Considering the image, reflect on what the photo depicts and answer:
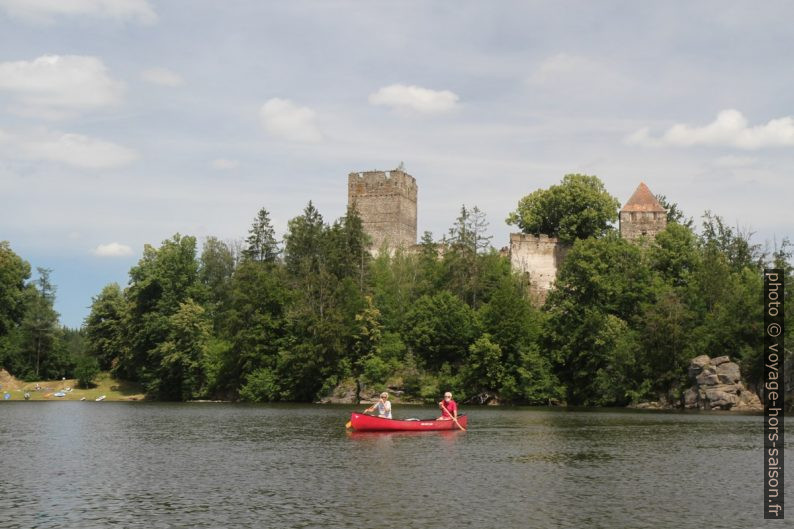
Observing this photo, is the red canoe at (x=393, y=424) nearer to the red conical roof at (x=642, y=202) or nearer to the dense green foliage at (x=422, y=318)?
the dense green foliage at (x=422, y=318)

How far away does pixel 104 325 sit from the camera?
86188 mm

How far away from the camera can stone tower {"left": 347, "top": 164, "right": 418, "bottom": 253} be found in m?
88.6

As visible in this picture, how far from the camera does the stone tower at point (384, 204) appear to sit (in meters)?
88.6

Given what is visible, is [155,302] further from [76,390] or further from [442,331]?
[442,331]

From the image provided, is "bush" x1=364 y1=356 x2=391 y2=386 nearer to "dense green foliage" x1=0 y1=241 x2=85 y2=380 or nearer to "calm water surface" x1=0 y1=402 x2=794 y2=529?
"calm water surface" x1=0 y1=402 x2=794 y2=529

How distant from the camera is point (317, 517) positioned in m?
17.2

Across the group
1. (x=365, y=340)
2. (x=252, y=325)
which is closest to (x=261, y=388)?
(x=252, y=325)

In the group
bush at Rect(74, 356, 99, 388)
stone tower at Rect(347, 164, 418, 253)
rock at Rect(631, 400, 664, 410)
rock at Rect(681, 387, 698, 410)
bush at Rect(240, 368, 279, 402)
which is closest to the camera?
rock at Rect(681, 387, 698, 410)

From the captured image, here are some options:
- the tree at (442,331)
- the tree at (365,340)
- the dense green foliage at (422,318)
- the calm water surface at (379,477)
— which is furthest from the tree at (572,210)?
the calm water surface at (379,477)

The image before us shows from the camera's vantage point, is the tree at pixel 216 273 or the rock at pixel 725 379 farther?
the tree at pixel 216 273

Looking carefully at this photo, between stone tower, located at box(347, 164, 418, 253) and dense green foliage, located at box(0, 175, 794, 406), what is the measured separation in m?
3.07

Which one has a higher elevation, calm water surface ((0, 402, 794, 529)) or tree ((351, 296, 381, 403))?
tree ((351, 296, 381, 403))

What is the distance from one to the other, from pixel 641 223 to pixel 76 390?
2046 inches

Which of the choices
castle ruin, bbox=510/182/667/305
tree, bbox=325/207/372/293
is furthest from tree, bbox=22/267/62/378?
castle ruin, bbox=510/182/667/305
